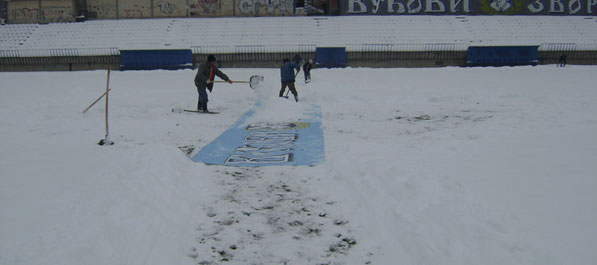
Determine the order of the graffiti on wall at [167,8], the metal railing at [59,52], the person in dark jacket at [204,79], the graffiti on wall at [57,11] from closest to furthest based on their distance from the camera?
the person in dark jacket at [204,79], the metal railing at [59,52], the graffiti on wall at [57,11], the graffiti on wall at [167,8]

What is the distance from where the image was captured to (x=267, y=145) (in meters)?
7.61

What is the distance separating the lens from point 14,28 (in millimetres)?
33000

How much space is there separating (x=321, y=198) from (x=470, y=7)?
116ft

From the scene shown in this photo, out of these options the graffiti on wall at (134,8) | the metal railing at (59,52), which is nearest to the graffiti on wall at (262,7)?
the graffiti on wall at (134,8)

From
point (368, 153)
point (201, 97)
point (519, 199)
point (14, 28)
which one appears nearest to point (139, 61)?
point (14, 28)

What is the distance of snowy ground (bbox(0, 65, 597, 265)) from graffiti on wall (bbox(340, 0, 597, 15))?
91.0 ft

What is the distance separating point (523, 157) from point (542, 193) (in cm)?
158

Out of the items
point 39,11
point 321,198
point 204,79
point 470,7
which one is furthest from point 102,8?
point 321,198

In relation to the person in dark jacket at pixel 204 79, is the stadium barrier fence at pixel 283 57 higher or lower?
higher

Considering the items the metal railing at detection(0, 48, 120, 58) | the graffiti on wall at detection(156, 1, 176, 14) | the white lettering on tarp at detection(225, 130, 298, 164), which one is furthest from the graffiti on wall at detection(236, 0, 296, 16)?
the white lettering on tarp at detection(225, 130, 298, 164)

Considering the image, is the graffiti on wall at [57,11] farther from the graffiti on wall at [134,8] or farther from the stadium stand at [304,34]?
the graffiti on wall at [134,8]

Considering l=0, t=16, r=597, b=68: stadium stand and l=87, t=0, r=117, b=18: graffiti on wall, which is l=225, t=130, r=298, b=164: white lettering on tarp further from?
l=87, t=0, r=117, b=18: graffiti on wall

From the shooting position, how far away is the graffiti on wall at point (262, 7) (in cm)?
3550

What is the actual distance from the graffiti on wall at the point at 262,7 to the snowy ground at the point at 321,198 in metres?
27.8
